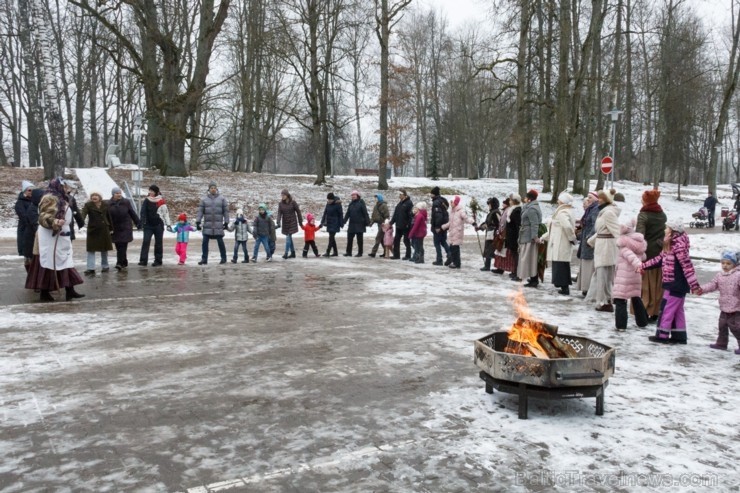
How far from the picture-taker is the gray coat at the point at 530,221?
1173 cm

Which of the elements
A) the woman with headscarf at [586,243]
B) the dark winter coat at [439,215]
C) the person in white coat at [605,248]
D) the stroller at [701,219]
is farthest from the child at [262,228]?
the stroller at [701,219]

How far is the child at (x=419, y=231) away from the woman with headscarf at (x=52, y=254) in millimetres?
8180

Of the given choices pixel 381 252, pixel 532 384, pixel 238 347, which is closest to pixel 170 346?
pixel 238 347

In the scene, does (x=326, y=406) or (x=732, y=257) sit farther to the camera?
(x=732, y=257)

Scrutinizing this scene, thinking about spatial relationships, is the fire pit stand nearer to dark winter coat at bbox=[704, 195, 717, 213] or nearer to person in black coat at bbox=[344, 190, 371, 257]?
person in black coat at bbox=[344, 190, 371, 257]

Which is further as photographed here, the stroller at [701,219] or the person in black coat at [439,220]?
the stroller at [701,219]

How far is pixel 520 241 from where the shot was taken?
1208 centimetres

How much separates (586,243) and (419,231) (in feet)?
18.3

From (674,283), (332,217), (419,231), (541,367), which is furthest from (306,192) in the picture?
(541,367)

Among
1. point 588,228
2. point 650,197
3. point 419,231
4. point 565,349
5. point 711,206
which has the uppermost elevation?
point 650,197

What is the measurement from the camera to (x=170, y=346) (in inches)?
277

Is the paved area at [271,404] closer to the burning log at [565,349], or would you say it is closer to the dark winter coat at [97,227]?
the burning log at [565,349]

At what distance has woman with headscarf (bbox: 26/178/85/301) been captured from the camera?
9.38 m

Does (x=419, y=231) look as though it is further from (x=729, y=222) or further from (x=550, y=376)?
(x=729, y=222)
